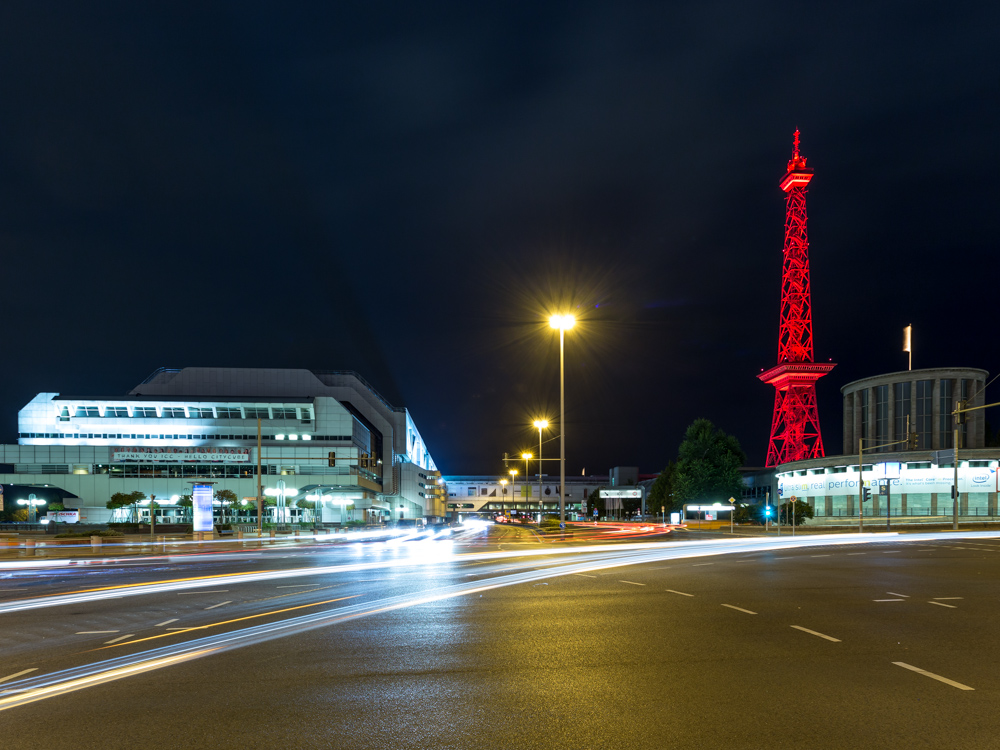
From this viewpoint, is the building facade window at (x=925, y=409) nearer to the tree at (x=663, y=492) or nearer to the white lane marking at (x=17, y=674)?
the tree at (x=663, y=492)

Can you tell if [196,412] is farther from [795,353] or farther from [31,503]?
[795,353]

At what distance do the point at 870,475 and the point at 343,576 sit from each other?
77.6 meters

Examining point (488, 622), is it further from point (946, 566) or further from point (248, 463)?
point (248, 463)

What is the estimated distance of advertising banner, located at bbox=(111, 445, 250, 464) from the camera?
87875mm

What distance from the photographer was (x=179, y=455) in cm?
8919

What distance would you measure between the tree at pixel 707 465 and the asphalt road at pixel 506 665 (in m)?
73.2

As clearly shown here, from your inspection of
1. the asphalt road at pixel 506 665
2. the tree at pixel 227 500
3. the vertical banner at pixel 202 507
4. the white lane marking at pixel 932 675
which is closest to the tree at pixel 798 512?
the vertical banner at pixel 202 507

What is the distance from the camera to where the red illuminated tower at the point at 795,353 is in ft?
373

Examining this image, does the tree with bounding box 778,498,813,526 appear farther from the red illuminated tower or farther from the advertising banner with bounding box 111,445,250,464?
the advertising banner with bounding box 111,445,250,464

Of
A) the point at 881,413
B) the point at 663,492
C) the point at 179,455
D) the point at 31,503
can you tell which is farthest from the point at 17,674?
the point at 881,413

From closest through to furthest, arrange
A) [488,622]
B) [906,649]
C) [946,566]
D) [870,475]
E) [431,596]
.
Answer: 1. [906,649]
2. [488,622]
3. [431,596]
4. [946,566]
5. [870,475]

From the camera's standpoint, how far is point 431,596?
15273mm

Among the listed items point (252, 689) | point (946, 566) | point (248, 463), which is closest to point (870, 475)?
point (946, 566)

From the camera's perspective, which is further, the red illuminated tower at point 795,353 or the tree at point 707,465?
the red illuminated tower at point 795,353
